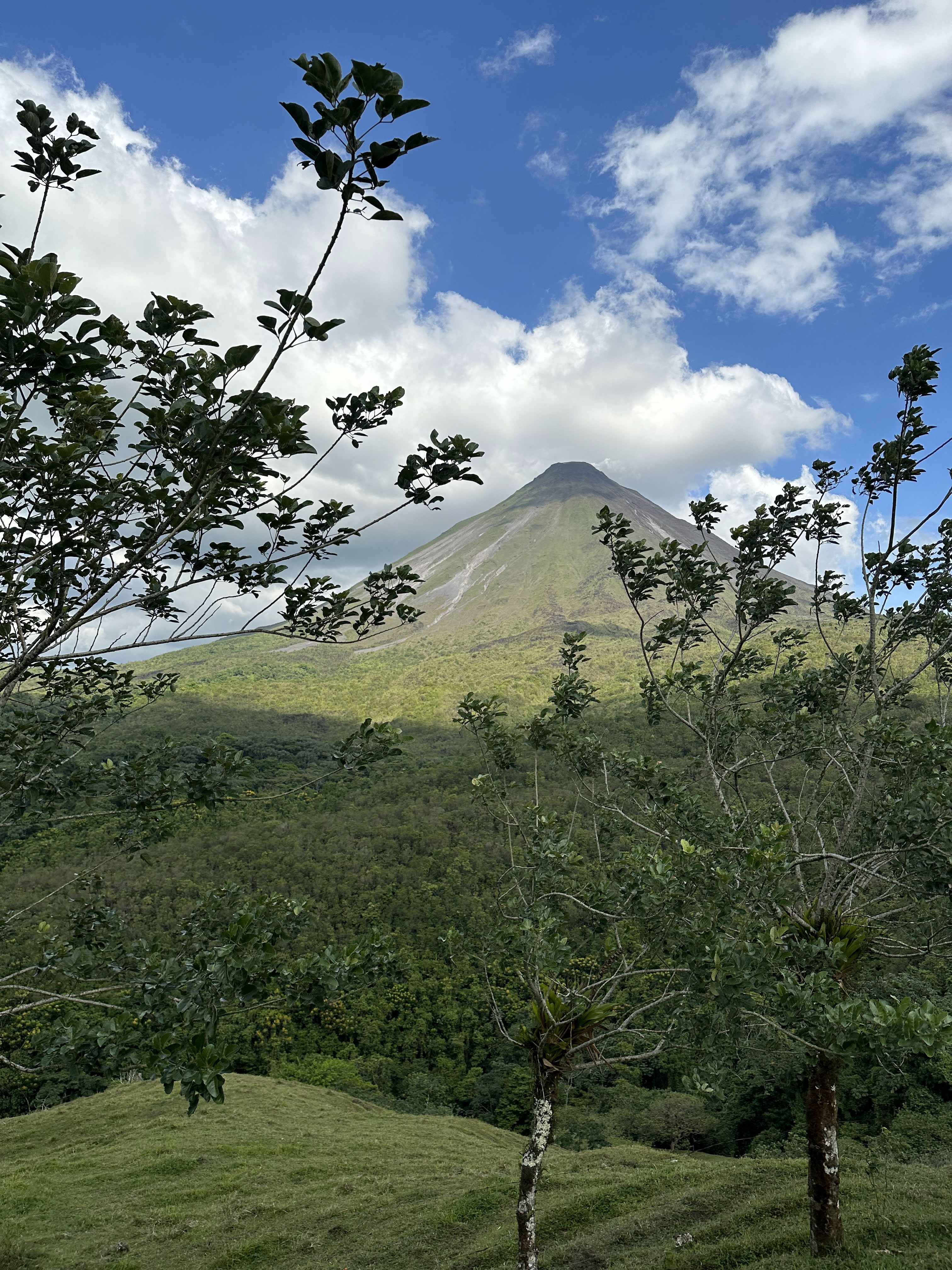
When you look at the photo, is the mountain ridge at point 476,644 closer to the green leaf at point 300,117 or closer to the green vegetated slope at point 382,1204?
the green vegetated slope at point 382,1204

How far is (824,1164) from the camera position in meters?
5.64

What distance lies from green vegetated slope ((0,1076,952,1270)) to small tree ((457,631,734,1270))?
2.24m

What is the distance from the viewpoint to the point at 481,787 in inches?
314

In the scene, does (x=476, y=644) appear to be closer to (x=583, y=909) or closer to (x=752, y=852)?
(x=583, y=909)

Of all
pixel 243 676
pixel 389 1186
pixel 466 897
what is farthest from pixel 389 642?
pixel 389 1186

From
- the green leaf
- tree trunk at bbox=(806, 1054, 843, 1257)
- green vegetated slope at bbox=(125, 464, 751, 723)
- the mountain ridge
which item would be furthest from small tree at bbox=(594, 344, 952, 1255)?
green vegetated slope at bbox=(125, 464, 751, 723)

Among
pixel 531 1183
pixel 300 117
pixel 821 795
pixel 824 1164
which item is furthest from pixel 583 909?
pixel 300 117

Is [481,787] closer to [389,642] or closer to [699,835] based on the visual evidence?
[699,835]

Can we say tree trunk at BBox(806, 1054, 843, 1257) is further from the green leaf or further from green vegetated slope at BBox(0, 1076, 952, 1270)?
the green leaf

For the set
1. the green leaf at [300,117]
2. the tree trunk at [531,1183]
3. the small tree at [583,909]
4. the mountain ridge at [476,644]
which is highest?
the mountain ridge at [476,644]

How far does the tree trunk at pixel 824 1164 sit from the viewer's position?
5.61 meters

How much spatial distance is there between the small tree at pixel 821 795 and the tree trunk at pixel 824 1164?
0.05ft

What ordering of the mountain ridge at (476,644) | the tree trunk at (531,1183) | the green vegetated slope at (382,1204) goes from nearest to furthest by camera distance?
1. the tree trunk at (531,1183)
2. the green vegetated slope at (382,1204)
3. the mountain ridge at (476,644)

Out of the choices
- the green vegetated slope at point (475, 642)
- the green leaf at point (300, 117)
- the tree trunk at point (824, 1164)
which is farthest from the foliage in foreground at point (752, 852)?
the green vegetated slope at point (475, 642)
